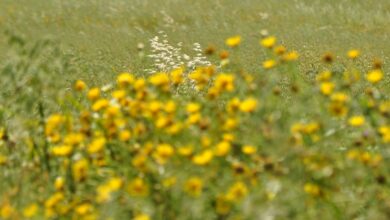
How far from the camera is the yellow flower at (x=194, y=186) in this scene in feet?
11.1

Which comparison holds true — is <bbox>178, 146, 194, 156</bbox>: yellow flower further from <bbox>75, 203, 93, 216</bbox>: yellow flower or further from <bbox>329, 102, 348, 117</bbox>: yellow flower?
<bbox>329, 102, 348, 117</bbox>: yellow flower

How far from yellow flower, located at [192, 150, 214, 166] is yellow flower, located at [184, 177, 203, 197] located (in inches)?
2.8

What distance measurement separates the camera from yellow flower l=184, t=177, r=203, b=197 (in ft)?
11.1

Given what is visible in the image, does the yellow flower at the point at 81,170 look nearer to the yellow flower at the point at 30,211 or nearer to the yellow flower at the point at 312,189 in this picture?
the yellow flower at the point at 30,211

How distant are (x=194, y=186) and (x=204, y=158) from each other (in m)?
0.12

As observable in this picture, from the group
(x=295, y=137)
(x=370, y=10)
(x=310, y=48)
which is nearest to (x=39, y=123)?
(x=295, y=137)

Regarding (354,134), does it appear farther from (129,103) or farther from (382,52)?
(382,52)

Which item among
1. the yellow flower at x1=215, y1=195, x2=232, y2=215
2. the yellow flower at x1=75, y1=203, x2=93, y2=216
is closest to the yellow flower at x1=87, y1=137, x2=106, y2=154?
the yellow flower at x1=75, y1=203, x2=93, y2=216

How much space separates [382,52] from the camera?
451 inches

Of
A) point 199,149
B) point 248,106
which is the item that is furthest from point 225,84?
point 199,149

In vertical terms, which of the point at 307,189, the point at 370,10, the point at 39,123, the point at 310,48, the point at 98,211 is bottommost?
the point at 370,10

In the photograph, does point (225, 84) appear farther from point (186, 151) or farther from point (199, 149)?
point (186, 151)

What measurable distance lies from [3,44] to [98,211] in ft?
29.4

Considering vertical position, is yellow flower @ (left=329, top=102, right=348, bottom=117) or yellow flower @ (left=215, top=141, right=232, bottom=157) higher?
yellow flower @ (left=329, top=102, right=348, bottom=117)
